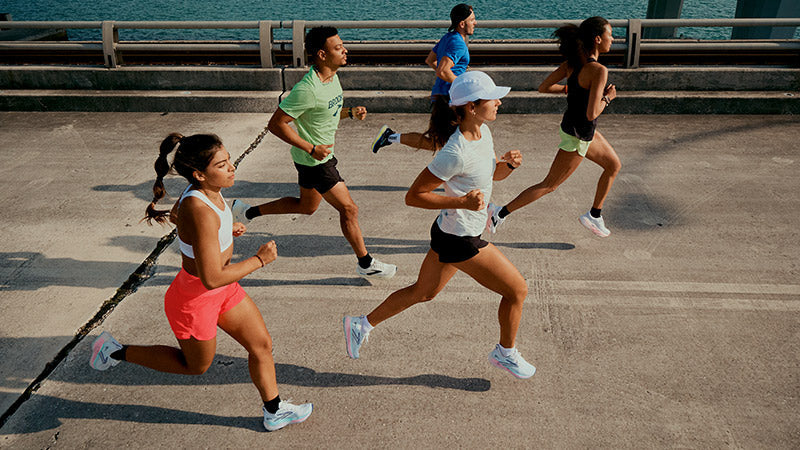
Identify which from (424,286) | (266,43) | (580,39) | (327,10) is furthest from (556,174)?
(327,10)

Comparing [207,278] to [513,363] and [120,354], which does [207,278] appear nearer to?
[120,354]

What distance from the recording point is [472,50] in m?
10.7

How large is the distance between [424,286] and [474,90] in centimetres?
122

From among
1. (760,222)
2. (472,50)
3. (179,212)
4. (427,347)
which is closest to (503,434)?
(427,347)

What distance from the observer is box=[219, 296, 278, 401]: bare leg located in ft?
10.1

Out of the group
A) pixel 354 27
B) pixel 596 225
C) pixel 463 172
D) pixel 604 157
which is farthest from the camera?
pixel 354 27

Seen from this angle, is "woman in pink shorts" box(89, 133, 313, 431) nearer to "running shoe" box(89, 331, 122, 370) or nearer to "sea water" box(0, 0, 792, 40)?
"running shoe" box(89, 331, 122, 370)

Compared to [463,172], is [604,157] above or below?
below

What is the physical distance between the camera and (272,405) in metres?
3.33

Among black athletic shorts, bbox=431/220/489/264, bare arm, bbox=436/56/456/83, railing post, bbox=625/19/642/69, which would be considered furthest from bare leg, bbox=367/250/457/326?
railing post, bbox=625/19/642/69

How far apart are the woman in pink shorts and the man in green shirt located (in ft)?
4.50

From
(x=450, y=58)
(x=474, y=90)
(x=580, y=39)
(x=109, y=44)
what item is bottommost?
(x=109, y=44)

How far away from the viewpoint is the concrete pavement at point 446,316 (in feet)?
11.4

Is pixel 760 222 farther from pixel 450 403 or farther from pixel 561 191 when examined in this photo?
pixel 450 403
